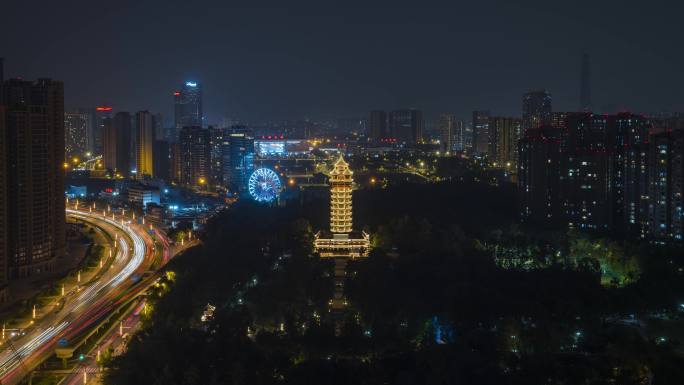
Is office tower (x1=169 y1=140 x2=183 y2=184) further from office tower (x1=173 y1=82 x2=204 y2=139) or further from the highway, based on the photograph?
the highway

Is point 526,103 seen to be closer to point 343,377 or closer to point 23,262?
point 23,262

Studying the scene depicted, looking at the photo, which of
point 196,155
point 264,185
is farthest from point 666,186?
point 196,155

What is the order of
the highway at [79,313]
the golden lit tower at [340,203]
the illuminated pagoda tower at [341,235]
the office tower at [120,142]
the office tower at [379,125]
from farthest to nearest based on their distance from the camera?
the office tower at [379,125]
the office tower at [120,142]
the golden lit tower at [340,203]
the illuminated pagoda tower at [341,235]
the highway at [79,313]

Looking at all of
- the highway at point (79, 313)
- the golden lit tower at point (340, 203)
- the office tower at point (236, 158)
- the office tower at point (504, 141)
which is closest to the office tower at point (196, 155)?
the office tower at point (236, 158)

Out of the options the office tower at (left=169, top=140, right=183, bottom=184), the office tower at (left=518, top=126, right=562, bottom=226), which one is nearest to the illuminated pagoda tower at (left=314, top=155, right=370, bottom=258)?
the office tower at (left=518, top=126, right=562, bottom=226)

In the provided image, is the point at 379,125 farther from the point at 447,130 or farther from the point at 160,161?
the point at 160,161

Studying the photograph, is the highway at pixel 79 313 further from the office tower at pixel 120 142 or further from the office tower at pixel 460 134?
the office tower at pixel 460 134
